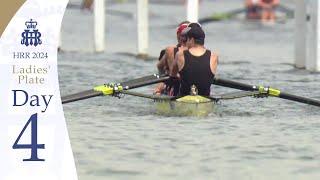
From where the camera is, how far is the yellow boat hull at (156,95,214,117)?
539 inches

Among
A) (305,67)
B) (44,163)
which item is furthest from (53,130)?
(305,67)

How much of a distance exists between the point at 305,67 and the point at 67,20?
100 feet

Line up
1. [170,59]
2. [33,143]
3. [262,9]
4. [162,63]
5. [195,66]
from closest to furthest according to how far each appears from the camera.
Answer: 1. [33,143]
2. [195,66]
3. [170,59]
4. [162,63]
5. [262,9]

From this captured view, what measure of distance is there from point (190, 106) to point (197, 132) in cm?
140

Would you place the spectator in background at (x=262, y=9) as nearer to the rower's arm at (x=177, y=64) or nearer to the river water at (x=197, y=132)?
the river water at (x=197, y=132)

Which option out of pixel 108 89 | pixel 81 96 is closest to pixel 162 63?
pixel 108 89

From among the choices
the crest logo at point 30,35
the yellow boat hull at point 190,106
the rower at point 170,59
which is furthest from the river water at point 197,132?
the crest logo at point 30,35

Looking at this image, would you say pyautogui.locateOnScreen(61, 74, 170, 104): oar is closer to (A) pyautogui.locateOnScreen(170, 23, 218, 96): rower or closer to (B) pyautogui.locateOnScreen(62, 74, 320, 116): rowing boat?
(B) pyautogui.locateOnScreen(62, 74, 320, 116): rowing boat

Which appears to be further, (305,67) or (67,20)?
(67,20)

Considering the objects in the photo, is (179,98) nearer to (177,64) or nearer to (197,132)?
(177,64)

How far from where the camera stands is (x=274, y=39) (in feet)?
127

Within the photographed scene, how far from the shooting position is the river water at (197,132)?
9484 mm

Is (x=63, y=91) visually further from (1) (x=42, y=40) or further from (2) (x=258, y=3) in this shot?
(2) (x=258, y=3)

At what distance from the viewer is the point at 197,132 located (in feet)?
40.5
